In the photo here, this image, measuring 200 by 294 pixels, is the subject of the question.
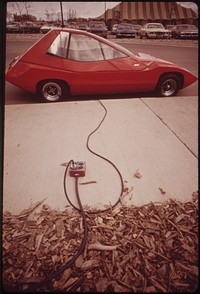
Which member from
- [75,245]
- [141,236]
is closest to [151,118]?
[141,236]

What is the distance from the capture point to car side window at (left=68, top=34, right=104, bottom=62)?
12.4 ft

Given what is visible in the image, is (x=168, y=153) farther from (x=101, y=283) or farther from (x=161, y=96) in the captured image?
(x=161, y=96)

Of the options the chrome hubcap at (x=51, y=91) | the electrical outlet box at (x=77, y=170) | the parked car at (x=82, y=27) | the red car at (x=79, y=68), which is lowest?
the electrical outlet box at (x=77, y=170)

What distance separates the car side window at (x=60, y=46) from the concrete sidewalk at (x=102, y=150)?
0.89 m

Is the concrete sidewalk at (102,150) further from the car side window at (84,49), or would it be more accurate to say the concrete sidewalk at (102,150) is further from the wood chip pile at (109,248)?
the car side window at (84,49)

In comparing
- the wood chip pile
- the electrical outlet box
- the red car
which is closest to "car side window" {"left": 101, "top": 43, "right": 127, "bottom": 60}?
the red car

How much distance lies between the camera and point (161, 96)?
4254 millimetres

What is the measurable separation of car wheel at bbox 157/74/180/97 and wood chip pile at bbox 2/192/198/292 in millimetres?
2719

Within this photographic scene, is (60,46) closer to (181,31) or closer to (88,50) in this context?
(88,50)

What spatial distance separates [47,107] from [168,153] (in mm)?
2164

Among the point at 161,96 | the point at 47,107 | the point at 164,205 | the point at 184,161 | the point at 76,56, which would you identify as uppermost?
the point at 76,56

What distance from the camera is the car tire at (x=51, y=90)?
384cm

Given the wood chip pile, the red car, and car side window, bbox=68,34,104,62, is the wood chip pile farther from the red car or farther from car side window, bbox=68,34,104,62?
car side window, bbox=68,34,104,62

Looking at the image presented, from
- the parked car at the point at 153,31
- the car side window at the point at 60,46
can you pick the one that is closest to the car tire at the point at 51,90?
the car side window at the point at 60,46
